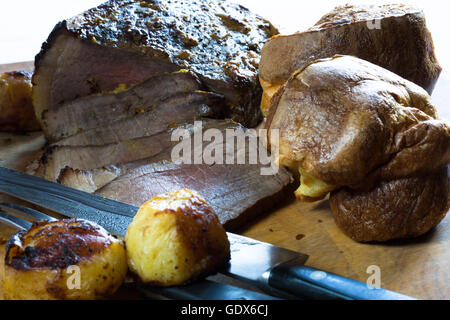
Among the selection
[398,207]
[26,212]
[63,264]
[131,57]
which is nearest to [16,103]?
[131,57]

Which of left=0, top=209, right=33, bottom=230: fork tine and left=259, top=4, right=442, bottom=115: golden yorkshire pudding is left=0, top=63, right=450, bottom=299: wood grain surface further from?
left=259, top=4, right=442, bottom=115: golden yorkshire pudding

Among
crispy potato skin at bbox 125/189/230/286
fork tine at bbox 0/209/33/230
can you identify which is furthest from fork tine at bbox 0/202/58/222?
crispy potato skin at bbox 125/189/230/286

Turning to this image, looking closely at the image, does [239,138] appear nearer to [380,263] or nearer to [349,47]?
[349,47]

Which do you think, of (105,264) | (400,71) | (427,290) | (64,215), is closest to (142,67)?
(64,215)

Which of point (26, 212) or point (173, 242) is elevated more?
point (173, 242)

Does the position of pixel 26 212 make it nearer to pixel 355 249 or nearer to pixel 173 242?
pixel 173 242

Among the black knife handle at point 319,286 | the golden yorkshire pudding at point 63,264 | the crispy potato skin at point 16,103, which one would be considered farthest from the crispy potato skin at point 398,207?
the crispy potato skin at point 16,103
